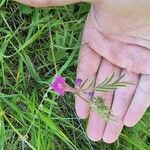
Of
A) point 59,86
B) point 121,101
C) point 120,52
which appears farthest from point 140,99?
point 59,86

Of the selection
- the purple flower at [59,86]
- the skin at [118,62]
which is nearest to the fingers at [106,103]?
the skin at [118,62]

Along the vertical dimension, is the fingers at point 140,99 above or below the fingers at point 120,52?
below

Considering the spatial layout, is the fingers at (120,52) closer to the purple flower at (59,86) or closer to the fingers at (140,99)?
the fingers at (140,99)

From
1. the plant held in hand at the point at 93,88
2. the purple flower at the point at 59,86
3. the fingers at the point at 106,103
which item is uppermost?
the purple flower at the point at 59,86

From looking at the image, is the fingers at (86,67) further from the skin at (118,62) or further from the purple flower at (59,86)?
the purple flower at (59,86)


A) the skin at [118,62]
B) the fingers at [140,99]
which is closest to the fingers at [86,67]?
the skin at [118,62]

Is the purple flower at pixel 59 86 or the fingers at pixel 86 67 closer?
the purple flower at pixel 59 86

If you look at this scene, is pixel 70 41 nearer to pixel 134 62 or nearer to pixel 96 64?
pixel 96 64
